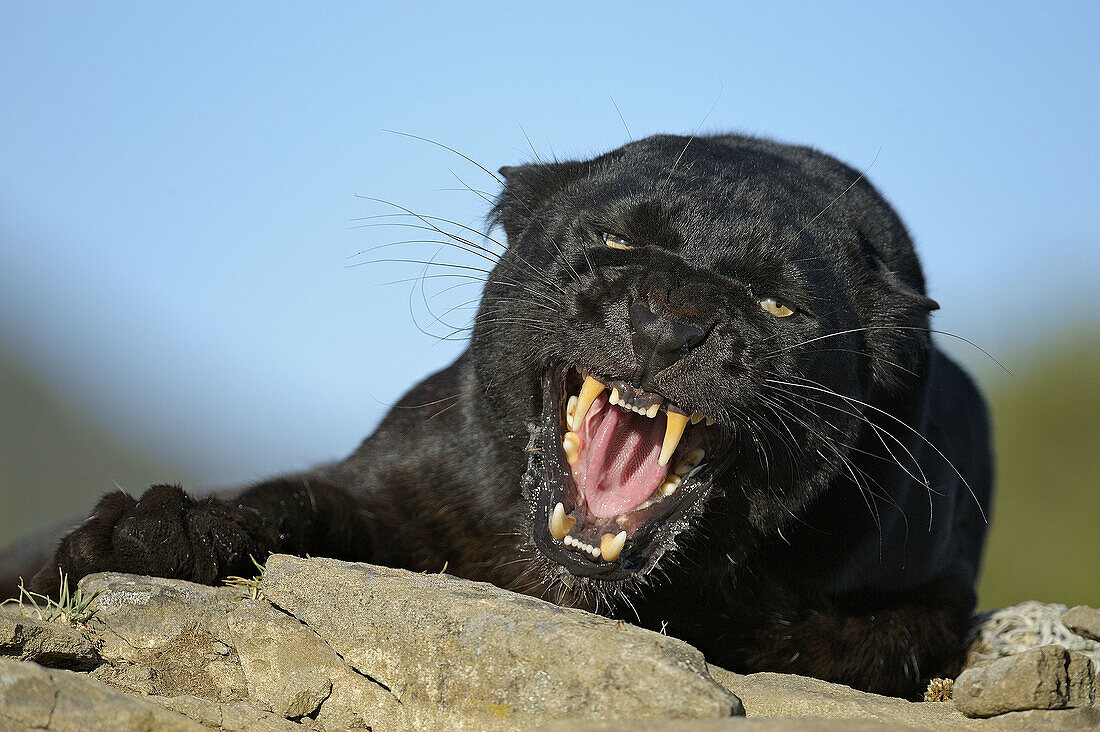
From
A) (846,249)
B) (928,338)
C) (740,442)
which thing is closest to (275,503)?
(740,442)

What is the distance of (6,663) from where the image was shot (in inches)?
97.1

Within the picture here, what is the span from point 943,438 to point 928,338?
0.67m

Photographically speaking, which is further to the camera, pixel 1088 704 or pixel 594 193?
pixel 594 193

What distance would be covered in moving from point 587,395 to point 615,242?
685 millimetres

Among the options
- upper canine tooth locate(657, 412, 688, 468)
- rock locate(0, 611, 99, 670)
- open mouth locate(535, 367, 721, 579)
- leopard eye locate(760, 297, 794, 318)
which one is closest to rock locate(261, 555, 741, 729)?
open mouth locate(535, 367, 721, 579)

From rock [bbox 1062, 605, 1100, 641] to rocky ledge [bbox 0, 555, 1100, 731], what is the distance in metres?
1.30

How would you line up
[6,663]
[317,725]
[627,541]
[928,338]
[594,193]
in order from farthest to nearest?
[928,338], [594,193], [627,541], [317,725], [6,663]

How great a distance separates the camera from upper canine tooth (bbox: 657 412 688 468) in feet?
12.1

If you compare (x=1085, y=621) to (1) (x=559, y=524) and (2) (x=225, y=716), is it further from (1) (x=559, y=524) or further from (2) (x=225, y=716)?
(2) (x=225, y=716)

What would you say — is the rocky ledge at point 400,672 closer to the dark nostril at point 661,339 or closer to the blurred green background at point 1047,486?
the dark nostril at point 661,339

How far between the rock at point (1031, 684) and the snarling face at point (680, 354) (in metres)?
1.09

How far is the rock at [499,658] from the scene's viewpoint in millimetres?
2600

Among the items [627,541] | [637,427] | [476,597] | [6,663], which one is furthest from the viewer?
[637,427]

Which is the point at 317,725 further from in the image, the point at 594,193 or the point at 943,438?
the point at 943,438
